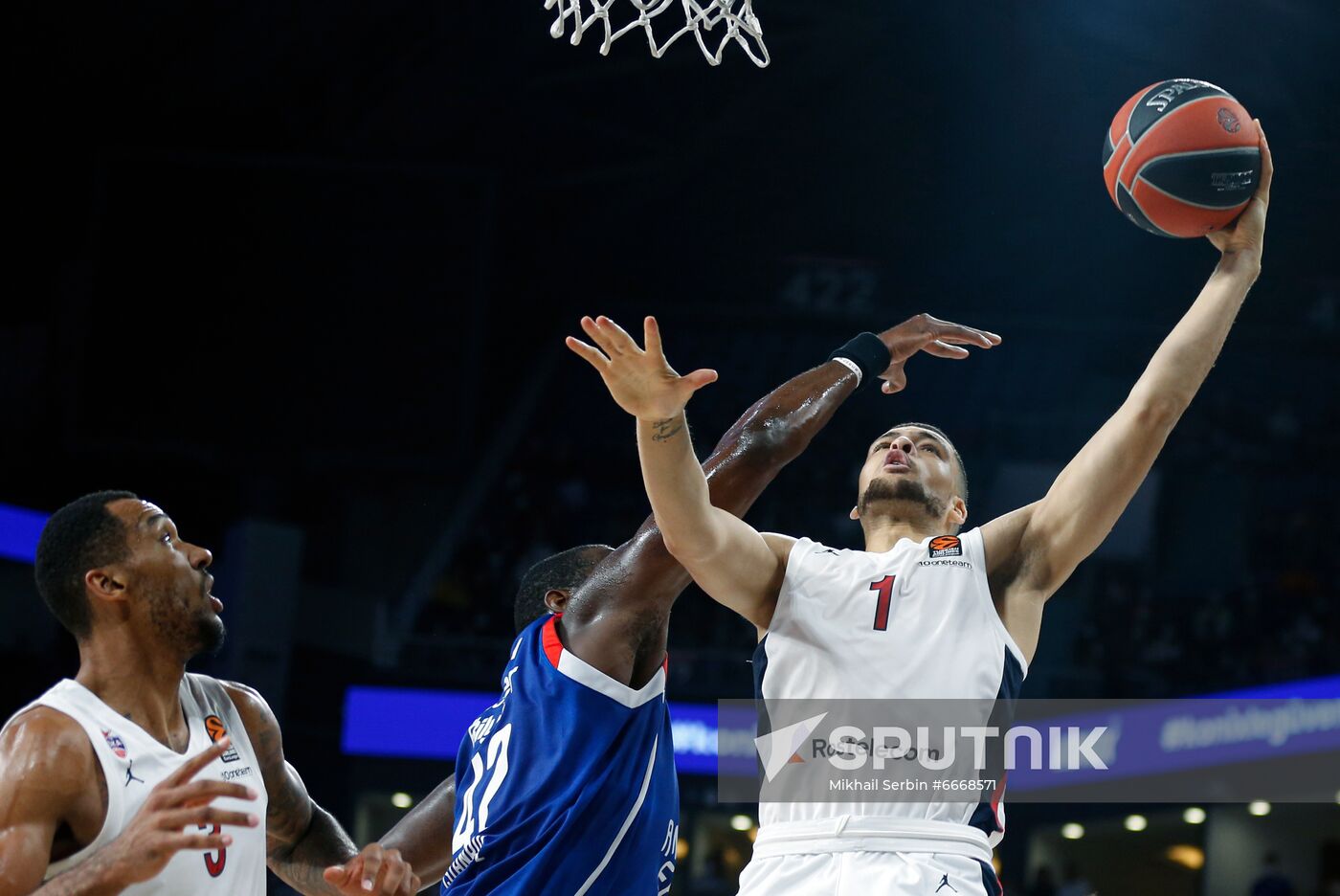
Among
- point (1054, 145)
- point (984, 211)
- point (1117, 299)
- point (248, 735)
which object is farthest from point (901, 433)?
point (1117, 299)

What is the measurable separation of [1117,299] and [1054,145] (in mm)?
4302

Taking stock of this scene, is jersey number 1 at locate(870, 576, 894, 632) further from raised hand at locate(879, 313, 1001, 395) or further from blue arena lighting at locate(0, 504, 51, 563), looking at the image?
blue arena lighting at locate(0, 504, 51, 563)

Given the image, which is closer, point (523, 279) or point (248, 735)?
point (248, 735)

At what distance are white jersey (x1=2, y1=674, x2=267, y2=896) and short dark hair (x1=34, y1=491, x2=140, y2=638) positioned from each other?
164 mm

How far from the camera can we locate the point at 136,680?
332 cm

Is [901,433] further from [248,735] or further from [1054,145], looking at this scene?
[1054,145]

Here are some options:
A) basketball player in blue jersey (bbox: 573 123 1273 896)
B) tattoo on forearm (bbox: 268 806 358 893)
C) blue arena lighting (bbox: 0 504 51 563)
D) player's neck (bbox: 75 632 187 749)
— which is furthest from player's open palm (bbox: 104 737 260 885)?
blue arena lighting (bbox: 0 504 51 563)

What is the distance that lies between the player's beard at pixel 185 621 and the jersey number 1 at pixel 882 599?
1.45 meters

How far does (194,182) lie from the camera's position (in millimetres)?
15656

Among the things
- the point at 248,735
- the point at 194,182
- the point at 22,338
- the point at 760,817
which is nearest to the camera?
the point at 760,817

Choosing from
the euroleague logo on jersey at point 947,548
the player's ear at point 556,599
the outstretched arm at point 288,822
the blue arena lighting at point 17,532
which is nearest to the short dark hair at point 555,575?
the player's ear at point 556,599

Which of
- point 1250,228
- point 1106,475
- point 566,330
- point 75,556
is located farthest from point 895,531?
point 566,330

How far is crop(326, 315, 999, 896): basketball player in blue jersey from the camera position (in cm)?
341

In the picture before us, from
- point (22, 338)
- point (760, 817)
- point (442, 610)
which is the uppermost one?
point (22, 338)
